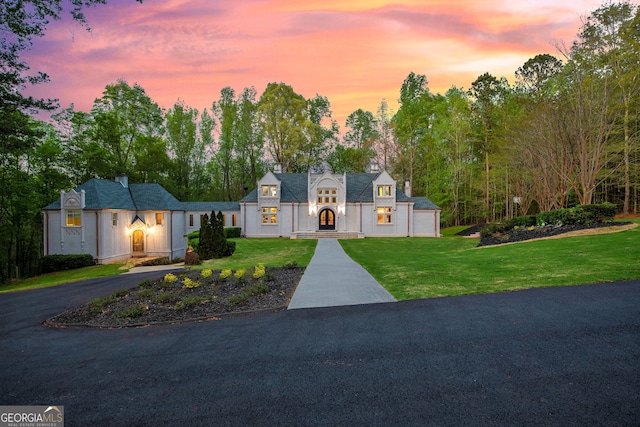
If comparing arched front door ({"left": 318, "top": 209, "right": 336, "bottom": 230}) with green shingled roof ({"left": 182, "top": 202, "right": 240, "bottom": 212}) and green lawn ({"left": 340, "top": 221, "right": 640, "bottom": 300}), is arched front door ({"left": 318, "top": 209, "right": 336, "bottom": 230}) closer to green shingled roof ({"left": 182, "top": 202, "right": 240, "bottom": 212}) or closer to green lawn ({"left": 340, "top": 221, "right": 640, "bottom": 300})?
green shingled roof ({"left": 182, "top": 202, "right": 240, "bottom": 212})

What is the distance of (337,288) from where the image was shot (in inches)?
374

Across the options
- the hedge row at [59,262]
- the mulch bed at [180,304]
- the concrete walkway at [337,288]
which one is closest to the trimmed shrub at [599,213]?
the concrete walkway at [337,288]

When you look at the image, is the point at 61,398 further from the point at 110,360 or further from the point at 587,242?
the point at 587,242

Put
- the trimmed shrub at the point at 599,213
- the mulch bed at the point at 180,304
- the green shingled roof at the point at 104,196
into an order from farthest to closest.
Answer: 1. the green shingled roof at the point at 104,196
2. the trimmed shrub at the point at 599,213
3. the mulch bed at the point at 180,304

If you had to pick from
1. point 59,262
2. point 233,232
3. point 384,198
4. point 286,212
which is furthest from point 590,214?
point 59,262

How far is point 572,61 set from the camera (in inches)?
798

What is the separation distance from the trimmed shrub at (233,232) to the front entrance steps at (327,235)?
18.4ft

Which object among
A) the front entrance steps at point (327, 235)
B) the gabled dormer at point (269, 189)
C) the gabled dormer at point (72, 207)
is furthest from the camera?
the gabled dormer at point (269, 189)

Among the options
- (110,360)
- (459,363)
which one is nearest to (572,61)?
(459,363)

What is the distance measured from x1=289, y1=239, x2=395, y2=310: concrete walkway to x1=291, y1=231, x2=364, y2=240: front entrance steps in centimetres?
1708

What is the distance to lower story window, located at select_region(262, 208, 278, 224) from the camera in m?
32.1

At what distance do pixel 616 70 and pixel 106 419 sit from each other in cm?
3260

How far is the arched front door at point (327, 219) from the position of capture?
3328 cm

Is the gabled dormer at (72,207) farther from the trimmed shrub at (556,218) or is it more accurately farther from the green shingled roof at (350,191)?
the trimmed shrub at (556,218)
